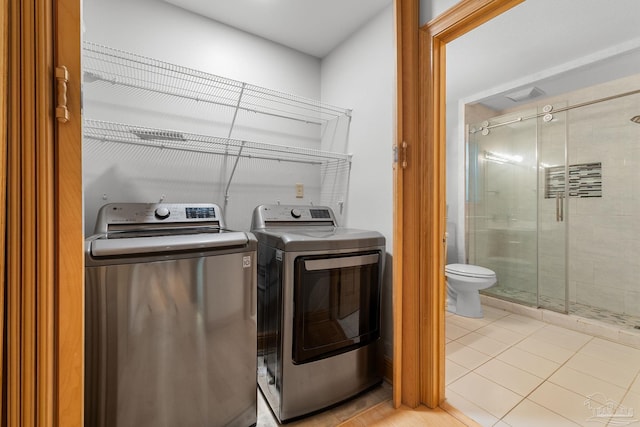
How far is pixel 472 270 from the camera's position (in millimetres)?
2695

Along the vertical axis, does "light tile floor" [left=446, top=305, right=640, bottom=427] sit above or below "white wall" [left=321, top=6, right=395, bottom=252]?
below

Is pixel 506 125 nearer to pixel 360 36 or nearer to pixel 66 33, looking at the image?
pixel 360 36

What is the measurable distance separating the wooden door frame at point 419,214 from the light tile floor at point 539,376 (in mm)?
315

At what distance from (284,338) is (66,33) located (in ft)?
4.49

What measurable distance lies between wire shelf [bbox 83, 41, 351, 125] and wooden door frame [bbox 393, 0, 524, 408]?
2.30 ft

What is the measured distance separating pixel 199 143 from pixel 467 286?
103 inches

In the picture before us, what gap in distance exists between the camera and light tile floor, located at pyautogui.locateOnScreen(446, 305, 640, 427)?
1.42 m

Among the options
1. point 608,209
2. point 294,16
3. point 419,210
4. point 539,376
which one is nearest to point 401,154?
point 419,210

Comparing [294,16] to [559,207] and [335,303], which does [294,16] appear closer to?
[335,303]

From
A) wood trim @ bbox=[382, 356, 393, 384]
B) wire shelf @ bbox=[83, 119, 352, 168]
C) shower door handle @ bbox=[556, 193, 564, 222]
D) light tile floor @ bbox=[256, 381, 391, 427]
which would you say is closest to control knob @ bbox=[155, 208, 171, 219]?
wire shelf @ bbox=[83, 119, 352, 168]

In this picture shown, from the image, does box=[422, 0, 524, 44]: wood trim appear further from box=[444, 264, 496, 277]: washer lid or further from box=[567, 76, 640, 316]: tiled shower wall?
box=[567, 76, 640, 316]: tiled shower wall

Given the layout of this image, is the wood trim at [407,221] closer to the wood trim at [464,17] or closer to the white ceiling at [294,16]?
the wood trim at [464,17]

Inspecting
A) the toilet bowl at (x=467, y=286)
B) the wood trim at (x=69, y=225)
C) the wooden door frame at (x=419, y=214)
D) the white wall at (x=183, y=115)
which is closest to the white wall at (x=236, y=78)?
the white wall at (x=183, y=115)

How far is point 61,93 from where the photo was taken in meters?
0.75
